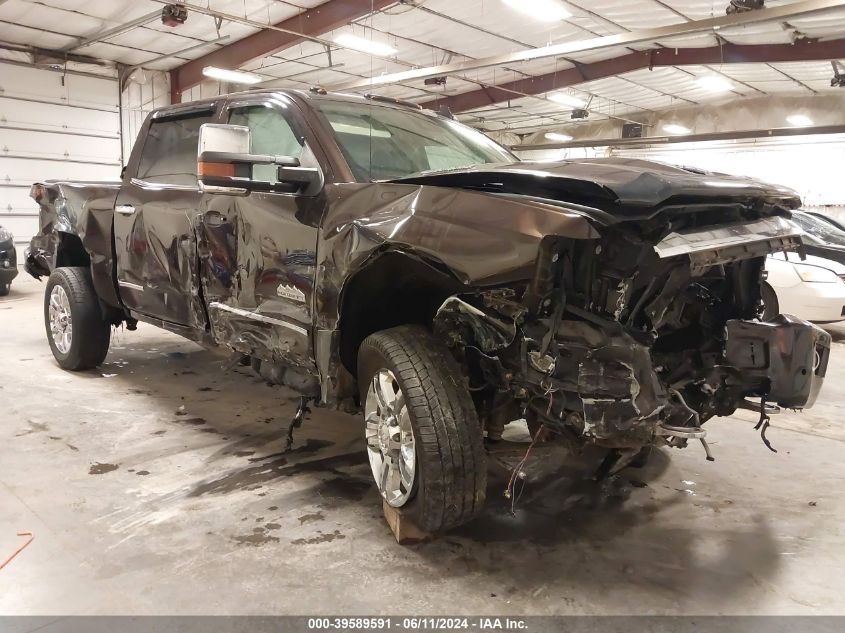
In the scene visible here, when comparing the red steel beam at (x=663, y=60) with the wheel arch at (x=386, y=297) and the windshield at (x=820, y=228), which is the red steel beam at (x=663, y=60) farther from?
the wheel arch at (x=386, y=297)

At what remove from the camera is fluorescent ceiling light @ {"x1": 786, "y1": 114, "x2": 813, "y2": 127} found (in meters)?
14.5

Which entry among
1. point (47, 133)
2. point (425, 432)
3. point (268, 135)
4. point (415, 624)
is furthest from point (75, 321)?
point (47, 133)

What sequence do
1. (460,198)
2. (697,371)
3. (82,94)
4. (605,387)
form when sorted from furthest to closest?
(82,94) → (697,371) → (460,198) → (605,387)

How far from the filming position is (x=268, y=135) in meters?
3.32

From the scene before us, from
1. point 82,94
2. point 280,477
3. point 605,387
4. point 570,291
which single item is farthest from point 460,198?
point 82,94

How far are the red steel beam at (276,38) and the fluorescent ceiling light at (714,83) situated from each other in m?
7.57

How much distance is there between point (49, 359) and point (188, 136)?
2620 millimetres

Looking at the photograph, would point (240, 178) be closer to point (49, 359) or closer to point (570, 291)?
point (570, 291)

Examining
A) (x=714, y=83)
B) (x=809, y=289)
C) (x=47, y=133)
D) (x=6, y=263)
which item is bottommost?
(x=6, y=263)

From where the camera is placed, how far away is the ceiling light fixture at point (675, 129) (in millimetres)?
16719

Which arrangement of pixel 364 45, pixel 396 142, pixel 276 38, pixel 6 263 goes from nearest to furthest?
1. pixel 396 142
2. pixel 6 263
3. pixel 364 45
4. pixel 276 38

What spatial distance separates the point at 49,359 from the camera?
213 inches

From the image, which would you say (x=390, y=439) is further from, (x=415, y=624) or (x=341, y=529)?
(x=415, y=624)

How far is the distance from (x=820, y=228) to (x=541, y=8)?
15.0 feet
